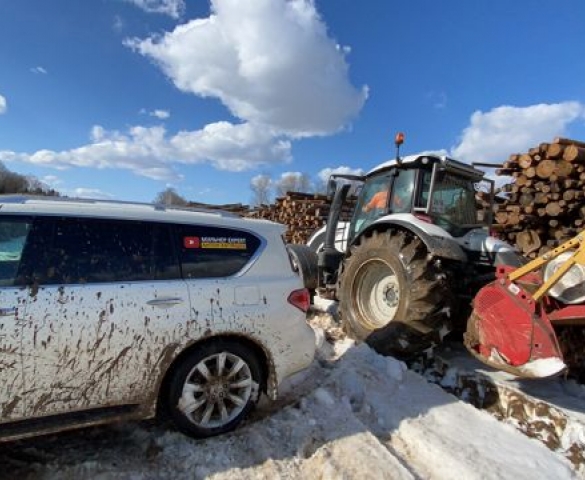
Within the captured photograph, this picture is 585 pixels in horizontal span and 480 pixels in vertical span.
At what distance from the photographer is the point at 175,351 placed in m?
3.62

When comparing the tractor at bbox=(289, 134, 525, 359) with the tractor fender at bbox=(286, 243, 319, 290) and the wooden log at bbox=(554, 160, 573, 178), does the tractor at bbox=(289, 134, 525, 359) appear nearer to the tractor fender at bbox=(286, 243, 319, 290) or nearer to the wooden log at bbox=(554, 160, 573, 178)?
the tractor fender at bbox=(286, 243, 319, 290)

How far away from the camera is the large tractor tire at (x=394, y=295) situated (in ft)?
17.7

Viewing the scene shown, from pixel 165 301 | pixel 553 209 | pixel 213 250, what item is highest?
pixel 553 209

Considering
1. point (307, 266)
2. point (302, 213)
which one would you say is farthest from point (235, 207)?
point (307, 266)

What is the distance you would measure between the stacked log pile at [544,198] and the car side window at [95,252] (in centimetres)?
692

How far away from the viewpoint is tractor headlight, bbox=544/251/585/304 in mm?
4355

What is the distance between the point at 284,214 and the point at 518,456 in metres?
12.3

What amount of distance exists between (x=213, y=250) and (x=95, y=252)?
90cm

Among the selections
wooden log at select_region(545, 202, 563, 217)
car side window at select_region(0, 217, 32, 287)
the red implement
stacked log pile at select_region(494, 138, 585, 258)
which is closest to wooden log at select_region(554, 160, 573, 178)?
stacked log pile at select_region(494, 138, 585, 258)

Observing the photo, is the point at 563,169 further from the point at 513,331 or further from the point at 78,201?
the point at 78,201

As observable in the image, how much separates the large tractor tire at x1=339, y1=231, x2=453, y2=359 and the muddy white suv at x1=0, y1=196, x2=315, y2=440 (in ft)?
5.41

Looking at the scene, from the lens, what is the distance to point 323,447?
3697 mm

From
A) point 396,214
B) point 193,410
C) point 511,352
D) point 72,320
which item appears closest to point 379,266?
point 396,214

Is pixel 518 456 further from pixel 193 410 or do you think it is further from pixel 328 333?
pixel 328 333
